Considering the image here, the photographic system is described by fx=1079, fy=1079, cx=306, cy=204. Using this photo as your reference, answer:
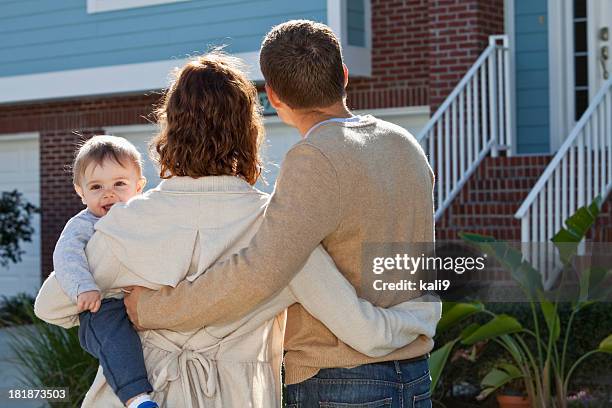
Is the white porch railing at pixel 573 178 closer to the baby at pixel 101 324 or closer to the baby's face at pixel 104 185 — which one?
the baby's face at pixel 104 185

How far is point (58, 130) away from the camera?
50.0 feet

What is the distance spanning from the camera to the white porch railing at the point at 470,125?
10.4m

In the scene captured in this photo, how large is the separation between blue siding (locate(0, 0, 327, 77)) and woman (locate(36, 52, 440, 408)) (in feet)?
29.4

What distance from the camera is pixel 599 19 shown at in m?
11.3

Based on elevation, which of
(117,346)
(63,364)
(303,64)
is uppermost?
(303,64)

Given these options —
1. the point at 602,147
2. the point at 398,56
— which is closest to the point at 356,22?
the point at 398,56

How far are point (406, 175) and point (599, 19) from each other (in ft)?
29.3

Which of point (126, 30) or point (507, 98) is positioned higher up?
point (126, 30)

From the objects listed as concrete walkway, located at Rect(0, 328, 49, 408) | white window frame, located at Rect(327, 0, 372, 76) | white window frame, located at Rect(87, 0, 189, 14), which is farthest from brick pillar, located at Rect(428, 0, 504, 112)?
concrete walkway, located at Rect(0, 328, 49, 408)

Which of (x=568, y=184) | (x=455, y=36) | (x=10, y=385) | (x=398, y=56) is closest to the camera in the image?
(x=10, y=385)

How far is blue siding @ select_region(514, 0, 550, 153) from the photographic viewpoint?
37.3 feet

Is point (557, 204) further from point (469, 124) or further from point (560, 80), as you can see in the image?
point (560, 80)

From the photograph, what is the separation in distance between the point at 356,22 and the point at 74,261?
30.6 ft

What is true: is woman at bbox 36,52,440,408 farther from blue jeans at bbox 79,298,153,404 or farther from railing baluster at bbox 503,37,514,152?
railing baluster at bbox 503,37,514,152
